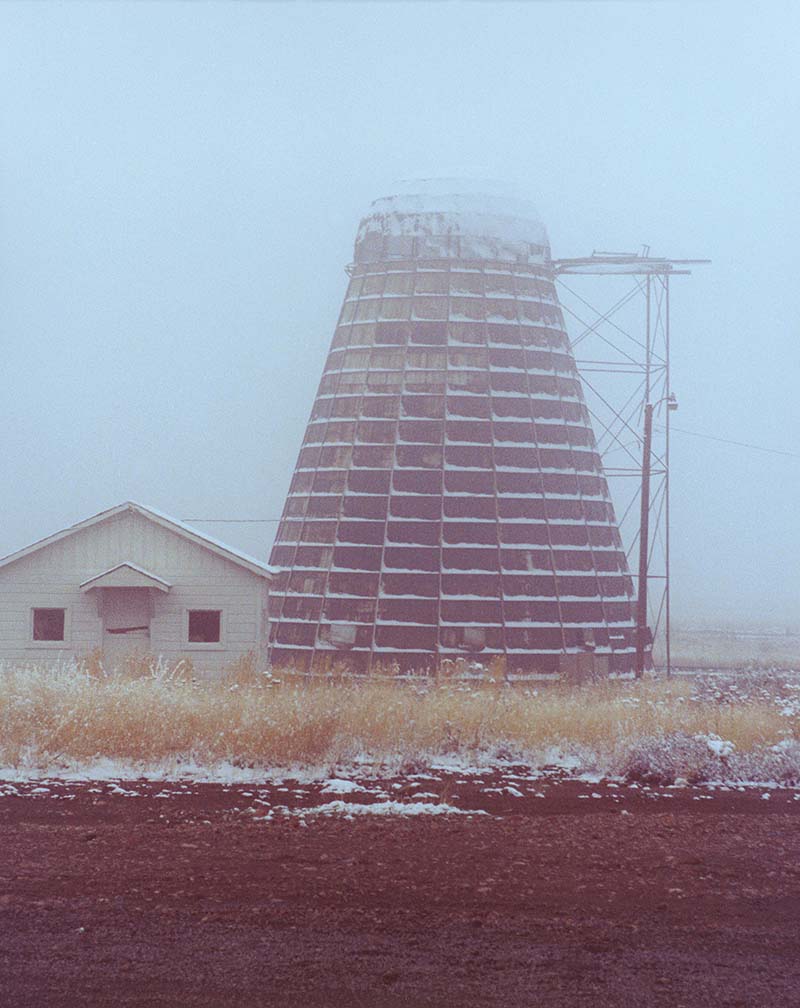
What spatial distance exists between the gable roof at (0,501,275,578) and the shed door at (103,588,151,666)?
1.36 metres

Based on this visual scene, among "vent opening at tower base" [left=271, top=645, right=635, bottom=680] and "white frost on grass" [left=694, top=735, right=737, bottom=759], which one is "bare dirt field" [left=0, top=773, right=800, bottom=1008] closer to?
"white frost on grass" [left=694, top=735, right=737, bottom=759]

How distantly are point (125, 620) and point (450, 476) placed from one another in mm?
7785

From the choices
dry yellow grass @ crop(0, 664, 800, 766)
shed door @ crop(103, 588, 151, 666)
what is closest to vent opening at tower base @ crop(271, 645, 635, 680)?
shed door @ crop(103, 588, 151, 666)

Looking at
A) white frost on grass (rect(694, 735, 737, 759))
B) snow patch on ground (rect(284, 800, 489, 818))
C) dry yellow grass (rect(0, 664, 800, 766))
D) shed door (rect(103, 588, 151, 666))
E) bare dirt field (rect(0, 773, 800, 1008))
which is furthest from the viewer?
shed door (rect(103, 588, 151, 666))

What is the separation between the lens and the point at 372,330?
33.4 metres

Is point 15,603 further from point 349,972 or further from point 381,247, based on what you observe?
point 349,972

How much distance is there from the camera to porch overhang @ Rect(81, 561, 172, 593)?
28.2 meters

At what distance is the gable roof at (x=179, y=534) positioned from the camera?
28.6 m

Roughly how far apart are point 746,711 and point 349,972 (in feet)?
50.3

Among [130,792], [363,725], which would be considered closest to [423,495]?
[363,725]

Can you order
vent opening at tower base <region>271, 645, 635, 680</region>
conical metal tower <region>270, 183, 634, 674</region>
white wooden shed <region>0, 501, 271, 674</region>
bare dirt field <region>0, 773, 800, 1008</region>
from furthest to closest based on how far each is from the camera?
conical metal tower <region>270, 183, 634, 674</region>, vent opening at tower base <region>271, 645, 635, 680</region>, white wooden shed <region>0, 501, 271, 674</region>, bare dirt field <region>0, 773, 800, 1008</region>

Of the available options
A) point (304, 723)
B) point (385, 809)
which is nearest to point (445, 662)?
point (304, 723)

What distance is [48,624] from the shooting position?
28594mm

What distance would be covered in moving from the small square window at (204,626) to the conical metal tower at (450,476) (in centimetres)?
281
